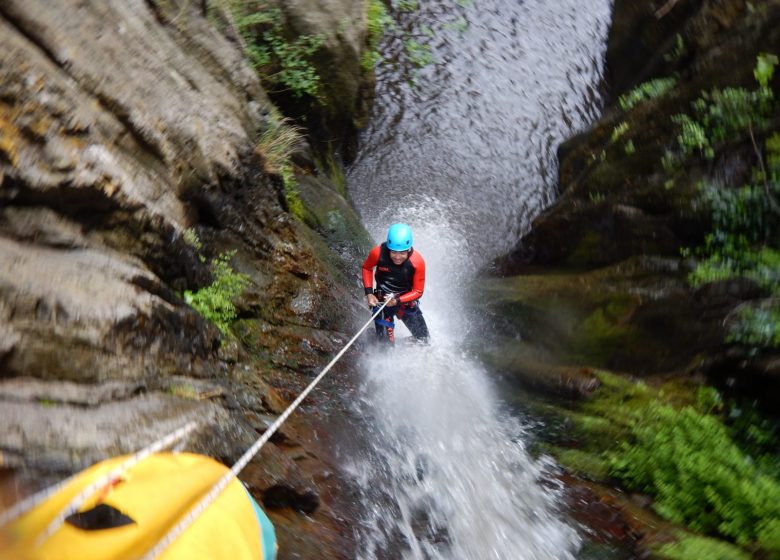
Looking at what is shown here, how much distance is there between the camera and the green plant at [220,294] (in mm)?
4741

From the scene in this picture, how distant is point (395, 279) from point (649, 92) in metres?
5.59

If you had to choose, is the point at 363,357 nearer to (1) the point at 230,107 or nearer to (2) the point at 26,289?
(1) the point at 230,107

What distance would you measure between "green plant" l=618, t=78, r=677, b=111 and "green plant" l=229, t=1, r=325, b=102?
580 cm

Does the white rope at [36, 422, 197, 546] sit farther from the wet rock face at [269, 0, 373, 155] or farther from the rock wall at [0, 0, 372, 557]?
the wet rock face at [269, 0, 373, 155]

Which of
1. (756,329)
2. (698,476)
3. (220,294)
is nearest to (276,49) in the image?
(220,294)

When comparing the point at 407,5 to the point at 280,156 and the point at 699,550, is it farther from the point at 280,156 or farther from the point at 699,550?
the point at 699,550

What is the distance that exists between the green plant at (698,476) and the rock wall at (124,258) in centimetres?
281

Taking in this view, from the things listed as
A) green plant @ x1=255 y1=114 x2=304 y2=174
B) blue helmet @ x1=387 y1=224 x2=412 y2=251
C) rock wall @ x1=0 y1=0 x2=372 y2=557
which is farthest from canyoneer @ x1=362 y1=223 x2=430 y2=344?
green plant @ x1=255 y1=114 x2=304 y2=174

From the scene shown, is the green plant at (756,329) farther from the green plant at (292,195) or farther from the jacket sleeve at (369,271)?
the green plant at (292,195)

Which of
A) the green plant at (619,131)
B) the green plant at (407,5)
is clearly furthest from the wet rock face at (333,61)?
the green plant at (619,131)

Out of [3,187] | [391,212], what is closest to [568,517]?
[3,187]

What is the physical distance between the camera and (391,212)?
40.3 ft

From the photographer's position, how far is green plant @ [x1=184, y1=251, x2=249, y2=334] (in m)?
4.74

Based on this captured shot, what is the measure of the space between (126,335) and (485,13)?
47.4 ft
